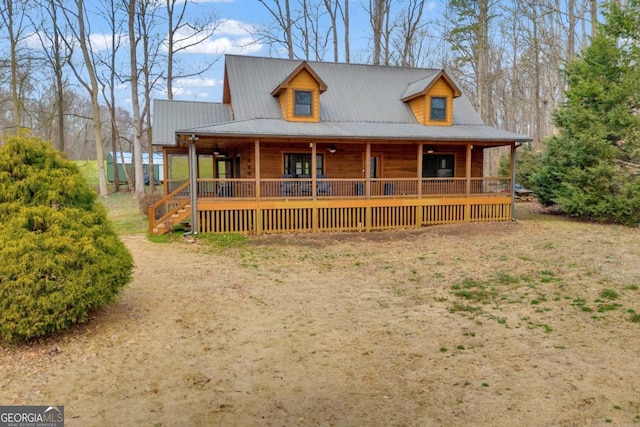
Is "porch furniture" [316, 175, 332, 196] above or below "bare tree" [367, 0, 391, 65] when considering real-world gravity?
below

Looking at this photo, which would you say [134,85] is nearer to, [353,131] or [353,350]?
[353,131]

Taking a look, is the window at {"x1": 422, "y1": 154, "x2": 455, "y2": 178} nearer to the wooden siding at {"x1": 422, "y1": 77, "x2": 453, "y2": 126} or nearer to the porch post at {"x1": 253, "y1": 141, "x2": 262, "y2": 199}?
the wooden siding at {"x1": 422, "y1": 77, "x2": 453, "y2": 126}

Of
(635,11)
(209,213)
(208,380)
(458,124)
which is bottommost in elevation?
(208,380)

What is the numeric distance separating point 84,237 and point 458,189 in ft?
46.1

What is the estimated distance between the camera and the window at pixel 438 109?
17.8 metres

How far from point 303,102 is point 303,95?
261mm

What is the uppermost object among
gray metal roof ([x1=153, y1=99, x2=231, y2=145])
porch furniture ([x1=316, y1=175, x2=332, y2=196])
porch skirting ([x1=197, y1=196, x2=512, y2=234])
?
gray metal roof ([x1=153, y1=99, x2=231, y2=145])

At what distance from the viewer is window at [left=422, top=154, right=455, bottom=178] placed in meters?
18.2

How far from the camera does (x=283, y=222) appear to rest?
14.5 m

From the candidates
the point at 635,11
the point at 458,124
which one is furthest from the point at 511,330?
the point at 635,11

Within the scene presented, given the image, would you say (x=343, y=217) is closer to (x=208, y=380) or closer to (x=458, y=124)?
(x=458, y=124)

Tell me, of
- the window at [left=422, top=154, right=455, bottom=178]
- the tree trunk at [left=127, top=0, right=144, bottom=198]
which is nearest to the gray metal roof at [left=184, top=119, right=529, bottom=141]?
the window at [left=422, top=154, right=455, bottom=178]

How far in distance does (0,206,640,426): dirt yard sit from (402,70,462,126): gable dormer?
9.43 meters

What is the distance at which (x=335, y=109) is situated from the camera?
58.0 ft
